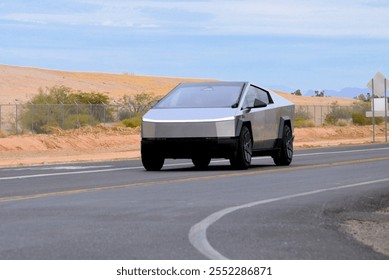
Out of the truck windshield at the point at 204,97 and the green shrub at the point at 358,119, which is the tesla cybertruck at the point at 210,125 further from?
the green shrub at the point at 358,119

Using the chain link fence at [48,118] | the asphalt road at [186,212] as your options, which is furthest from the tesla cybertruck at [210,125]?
the chain link fence at [48,118]

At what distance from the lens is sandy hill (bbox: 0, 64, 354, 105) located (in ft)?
401

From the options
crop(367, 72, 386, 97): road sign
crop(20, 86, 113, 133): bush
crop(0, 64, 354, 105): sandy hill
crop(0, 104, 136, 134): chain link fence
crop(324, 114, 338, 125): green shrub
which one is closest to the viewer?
crop(367, 72, 386, 97): road sign

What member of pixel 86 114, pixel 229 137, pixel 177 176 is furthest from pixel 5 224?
pixel 86 114

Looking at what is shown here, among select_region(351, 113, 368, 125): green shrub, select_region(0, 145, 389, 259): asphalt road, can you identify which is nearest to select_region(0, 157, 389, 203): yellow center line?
select_region(0, 145, 389, 259): asphalt road

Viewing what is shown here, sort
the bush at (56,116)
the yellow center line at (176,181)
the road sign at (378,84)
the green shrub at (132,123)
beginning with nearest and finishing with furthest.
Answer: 1. the yellow center line at (176,181)
2. the road sign at (378,84)
3. the bush at (56,116)
4. the green shrub at (132,123)

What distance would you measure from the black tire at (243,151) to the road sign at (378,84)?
83.6ft

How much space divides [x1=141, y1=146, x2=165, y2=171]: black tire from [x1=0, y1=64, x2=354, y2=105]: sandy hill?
8769 cm

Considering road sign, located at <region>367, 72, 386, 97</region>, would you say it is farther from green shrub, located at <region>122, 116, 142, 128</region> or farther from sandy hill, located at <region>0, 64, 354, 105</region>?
sandy hill, located at <region>0, 64, 354, 105</region>

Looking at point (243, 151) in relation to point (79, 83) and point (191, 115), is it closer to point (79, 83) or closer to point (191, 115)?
point (191, 115)

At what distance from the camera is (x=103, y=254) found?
9.73 metres

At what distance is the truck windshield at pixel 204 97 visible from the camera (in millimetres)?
22906

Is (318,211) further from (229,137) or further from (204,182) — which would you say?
(229,137)

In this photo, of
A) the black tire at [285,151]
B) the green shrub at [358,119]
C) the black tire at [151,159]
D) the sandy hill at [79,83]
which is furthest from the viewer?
the sandy hill at [79,83]
